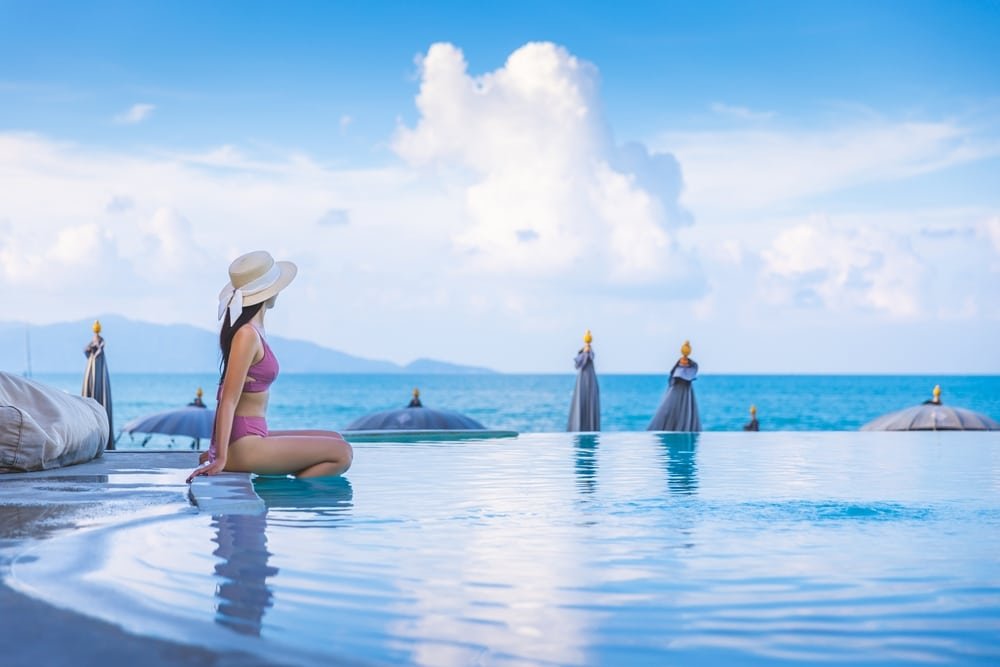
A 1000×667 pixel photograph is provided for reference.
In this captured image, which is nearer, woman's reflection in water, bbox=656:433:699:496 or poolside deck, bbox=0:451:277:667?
poolside deck, bbox=0:451:277:667

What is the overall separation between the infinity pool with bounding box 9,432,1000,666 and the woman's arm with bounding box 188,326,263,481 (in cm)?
34

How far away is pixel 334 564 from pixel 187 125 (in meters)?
47.5

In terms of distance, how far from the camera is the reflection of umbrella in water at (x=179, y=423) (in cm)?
2025

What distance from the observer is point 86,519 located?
15.2ft

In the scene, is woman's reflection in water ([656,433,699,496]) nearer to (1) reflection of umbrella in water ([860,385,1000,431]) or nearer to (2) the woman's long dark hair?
(2) the woman's long dark hair

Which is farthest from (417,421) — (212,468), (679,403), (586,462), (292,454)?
(212,468)

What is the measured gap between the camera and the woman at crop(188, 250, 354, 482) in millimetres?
6062

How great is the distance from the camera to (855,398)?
92.0 m

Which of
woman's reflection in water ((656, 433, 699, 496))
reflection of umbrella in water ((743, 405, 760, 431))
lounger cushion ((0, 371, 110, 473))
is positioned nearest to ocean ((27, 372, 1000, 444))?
reflection of umbrella in water ((743, 405, 760, 431))

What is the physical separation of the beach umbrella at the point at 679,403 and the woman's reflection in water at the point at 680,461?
3.93 feet

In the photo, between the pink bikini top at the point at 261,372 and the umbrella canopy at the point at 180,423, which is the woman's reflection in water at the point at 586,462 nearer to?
the pink bikini top at the point at 261,372

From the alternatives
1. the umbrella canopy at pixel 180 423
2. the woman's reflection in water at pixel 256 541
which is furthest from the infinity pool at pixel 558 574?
the umbrella canopy at pixel 180 423

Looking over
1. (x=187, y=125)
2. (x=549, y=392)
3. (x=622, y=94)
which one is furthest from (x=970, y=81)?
(x=549, y=392)

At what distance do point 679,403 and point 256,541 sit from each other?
11.1 m
